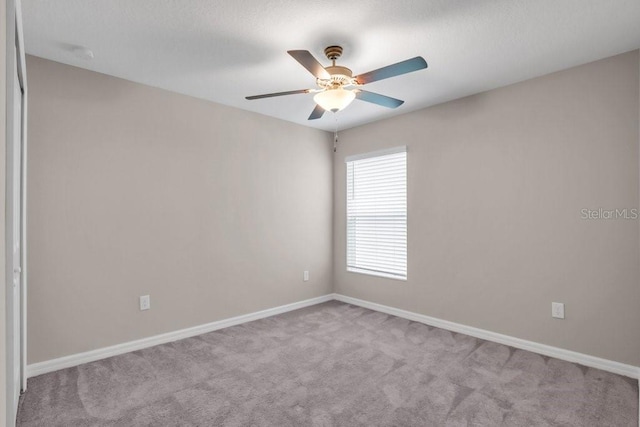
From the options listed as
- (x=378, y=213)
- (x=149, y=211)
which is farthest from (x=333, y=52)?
(x=378, y=213)

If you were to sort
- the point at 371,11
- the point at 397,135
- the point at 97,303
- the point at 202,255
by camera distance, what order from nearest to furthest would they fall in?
1. the point at 371,11
2. the point at 97,303
3. the point at 202,255
4. the point at 397,135

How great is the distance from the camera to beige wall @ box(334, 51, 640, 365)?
2705mm

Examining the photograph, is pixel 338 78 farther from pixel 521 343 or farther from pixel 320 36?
pixel 521 343

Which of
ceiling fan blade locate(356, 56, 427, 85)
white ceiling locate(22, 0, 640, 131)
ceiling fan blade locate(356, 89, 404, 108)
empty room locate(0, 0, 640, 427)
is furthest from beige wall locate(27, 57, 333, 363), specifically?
ceiling fan blade locate(356, 56, 427, 85)

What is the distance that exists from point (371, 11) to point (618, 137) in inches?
83.7

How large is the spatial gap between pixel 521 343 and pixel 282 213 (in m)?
2.81

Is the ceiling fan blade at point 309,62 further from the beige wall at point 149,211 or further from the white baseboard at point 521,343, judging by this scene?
the white baseboard at point 521,343

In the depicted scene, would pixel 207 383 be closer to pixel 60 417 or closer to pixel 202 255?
pixel 60 417

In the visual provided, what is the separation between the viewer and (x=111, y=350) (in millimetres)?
3039

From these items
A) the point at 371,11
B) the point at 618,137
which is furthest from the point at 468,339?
the point at 371,11

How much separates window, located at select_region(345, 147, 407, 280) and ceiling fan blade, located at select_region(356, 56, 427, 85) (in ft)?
6.31

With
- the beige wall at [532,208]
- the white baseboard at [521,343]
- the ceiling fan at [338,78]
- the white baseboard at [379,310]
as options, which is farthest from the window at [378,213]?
the ceiling fan at [338,78]

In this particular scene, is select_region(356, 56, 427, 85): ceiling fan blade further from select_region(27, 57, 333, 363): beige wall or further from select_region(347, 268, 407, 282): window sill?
select_region(347, 268, 407, 282): window sill

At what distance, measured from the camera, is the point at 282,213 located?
14.4 ft
